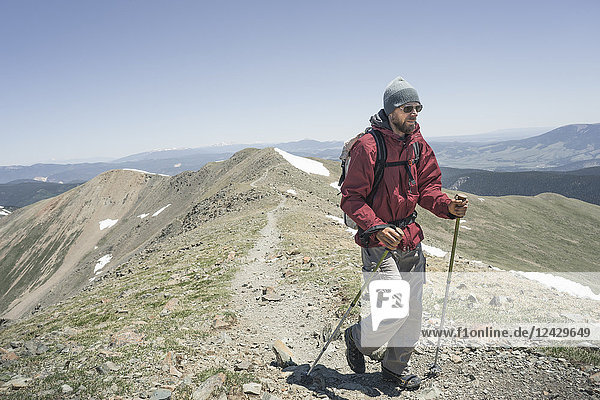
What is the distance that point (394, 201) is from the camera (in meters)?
5.84

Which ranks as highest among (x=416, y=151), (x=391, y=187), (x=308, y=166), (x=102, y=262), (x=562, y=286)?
(x=416, y=151)

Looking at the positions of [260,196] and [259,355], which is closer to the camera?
[259,355]

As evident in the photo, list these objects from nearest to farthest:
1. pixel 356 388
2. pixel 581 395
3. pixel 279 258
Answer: pixel 581 395 → pixel 356 388 → pixel 279 258

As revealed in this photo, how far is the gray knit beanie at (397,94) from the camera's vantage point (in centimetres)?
574

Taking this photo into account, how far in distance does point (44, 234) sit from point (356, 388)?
15779 centimetres

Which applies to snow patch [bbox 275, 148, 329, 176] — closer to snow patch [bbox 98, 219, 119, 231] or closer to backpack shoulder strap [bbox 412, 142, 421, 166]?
backpack shoulder strap [bbox 412, 142, 421, 166]

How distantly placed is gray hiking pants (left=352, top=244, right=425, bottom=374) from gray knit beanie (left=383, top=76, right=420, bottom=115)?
2546 millimetres

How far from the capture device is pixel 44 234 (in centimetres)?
12788

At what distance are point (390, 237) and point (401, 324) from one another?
5.89ft

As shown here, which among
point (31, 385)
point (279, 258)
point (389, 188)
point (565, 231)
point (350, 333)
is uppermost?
point (389, 188)

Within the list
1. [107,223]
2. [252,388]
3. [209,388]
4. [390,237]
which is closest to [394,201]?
[390,237]

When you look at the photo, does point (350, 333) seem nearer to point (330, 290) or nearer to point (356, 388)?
point (356, 388)

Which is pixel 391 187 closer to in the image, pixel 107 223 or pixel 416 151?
Result: pixel 416 151

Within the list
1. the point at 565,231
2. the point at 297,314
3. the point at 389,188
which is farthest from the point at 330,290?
the point at 565,231
